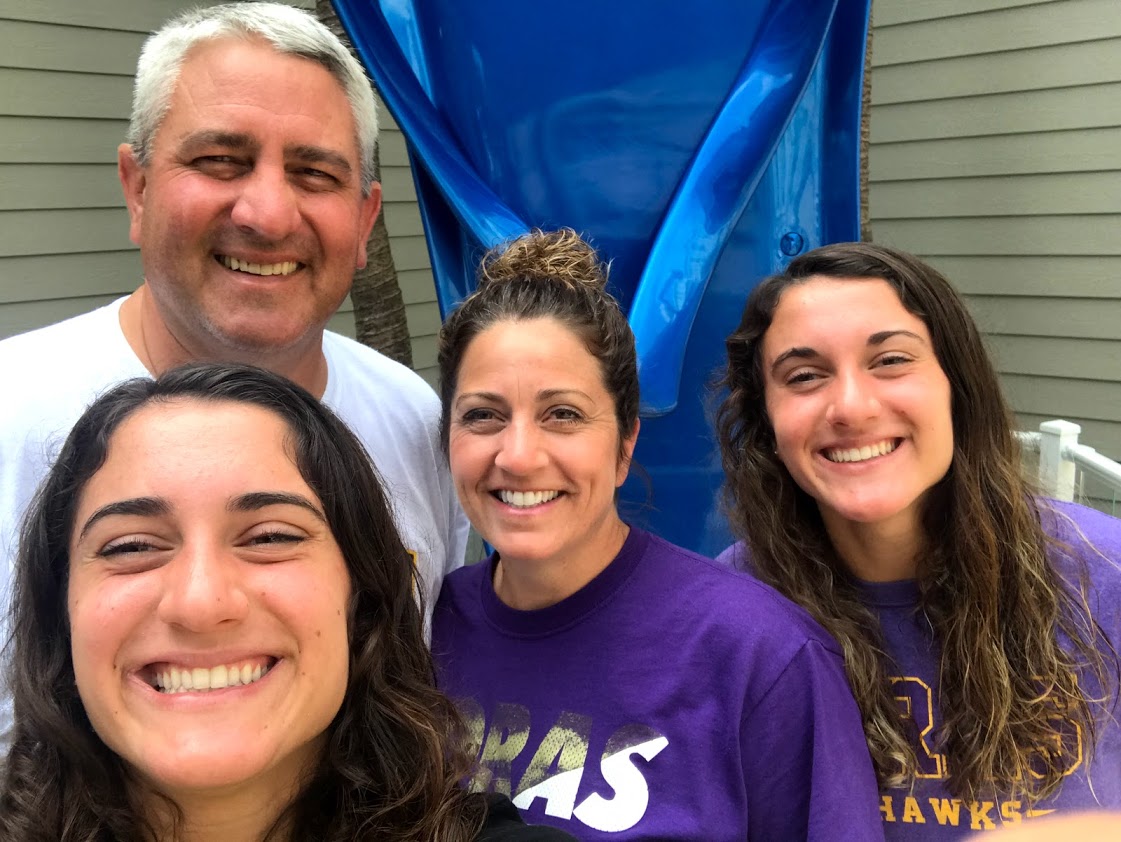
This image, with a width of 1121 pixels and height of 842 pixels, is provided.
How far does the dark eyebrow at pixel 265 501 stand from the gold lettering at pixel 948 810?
991 millimetres

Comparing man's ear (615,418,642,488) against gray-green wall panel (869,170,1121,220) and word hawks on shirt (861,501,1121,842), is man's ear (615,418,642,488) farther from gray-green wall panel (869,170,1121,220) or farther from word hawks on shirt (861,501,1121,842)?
gray-green wall panel (869,170,1121,220)

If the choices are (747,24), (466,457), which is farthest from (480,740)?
(747,24)

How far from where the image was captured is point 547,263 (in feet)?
4.93

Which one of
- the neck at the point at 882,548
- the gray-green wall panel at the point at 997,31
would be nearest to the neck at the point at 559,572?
the neck at the point at 882,548

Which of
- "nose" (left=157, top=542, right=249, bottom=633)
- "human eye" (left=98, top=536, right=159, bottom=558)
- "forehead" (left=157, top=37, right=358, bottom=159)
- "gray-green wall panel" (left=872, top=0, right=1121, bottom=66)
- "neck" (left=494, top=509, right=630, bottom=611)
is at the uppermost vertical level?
"gray-green wall panel" (left=872, top=0, right=1121, bottom=66)

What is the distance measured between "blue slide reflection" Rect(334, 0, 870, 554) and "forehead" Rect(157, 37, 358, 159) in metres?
0.45

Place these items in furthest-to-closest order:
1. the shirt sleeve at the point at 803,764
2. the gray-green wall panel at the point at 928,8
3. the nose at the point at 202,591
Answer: the gray-green wall panel at the point at 928,8 → the shirt sleeve at the point at 803,764 → the nose at the point at 202,591

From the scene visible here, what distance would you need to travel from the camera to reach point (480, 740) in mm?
1380

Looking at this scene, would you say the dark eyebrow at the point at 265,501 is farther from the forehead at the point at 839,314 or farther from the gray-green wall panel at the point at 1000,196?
the gray-green wall panel at the point at 1000,196

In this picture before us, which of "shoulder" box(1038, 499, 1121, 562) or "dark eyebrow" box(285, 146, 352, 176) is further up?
"dark eyebrow" box(285, 146, 352, 176)

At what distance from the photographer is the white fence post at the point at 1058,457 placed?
2.52m

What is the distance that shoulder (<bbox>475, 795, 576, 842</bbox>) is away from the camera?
3.39 feet

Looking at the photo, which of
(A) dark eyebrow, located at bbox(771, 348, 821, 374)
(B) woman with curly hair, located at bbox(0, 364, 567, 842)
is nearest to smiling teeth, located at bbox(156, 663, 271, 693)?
(B) woman with curly hair, located at bbox(0, 364, 567, 842)

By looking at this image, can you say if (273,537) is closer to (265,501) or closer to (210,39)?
(265,501)
